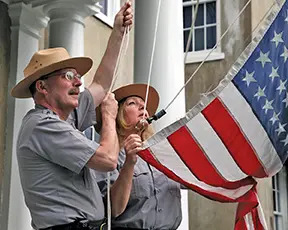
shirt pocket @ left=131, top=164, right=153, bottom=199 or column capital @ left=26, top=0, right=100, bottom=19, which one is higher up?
column capital @ left=26, top=0, right=100, bottom=19

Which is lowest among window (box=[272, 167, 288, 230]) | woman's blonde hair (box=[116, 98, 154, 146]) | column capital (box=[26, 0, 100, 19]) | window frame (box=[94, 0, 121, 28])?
window (box=[272, 167, 288, 230])

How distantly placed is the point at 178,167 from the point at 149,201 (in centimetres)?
25

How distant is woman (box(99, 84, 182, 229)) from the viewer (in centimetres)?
375

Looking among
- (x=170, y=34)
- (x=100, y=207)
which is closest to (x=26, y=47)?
(x=170, y=34)

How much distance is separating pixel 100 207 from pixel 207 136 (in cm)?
67

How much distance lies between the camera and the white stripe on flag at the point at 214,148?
11.9 feet

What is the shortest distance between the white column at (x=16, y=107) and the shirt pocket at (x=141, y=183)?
1.92m

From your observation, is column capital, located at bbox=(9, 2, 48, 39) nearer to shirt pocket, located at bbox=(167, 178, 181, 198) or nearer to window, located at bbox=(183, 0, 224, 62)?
shirt pocket, located at bbox=(167, 178, 181, 198)

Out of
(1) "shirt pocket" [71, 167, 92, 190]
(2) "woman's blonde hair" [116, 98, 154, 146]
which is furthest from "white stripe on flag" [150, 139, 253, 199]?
(1) "shirt pocket" [71, 167, 92, 190]

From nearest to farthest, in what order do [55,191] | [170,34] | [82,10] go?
[55,191]
[170,34]
[82,10]

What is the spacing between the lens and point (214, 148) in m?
3.67

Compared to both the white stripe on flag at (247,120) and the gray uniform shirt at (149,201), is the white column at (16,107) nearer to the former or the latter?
the gray uniform shirt at (149,201)

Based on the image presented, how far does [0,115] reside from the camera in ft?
18.5

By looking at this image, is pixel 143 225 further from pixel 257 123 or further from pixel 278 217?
pixel 278 217
